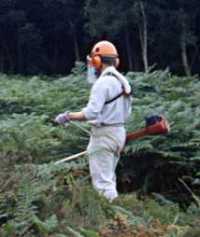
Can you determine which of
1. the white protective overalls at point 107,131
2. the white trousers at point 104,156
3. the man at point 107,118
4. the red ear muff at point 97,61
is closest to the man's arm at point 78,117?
the man at point 107,118

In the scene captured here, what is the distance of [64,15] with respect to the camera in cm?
5212

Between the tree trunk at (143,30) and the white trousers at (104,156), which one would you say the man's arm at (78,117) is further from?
the tree trunk at (143,30)

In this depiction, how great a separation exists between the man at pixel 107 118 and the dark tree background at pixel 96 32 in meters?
35.5

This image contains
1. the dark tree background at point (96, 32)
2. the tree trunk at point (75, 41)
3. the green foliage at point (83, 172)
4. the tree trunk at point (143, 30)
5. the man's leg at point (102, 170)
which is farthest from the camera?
the tree trunk at point (75, 41)

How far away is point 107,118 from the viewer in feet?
25.0

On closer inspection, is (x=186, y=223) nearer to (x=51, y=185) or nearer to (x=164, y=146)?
(x=51, y=185)

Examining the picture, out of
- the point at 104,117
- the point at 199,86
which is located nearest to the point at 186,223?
the point at 104,117

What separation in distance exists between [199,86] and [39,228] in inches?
411

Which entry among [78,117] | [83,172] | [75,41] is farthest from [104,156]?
[75,41]

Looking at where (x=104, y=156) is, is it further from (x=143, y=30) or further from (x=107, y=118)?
(x=143, y=30)

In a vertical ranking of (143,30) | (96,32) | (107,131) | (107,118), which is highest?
(107,118)

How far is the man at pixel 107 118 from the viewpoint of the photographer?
7555 millimetres

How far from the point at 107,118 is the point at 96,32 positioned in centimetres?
3943

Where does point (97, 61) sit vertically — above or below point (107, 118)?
above
